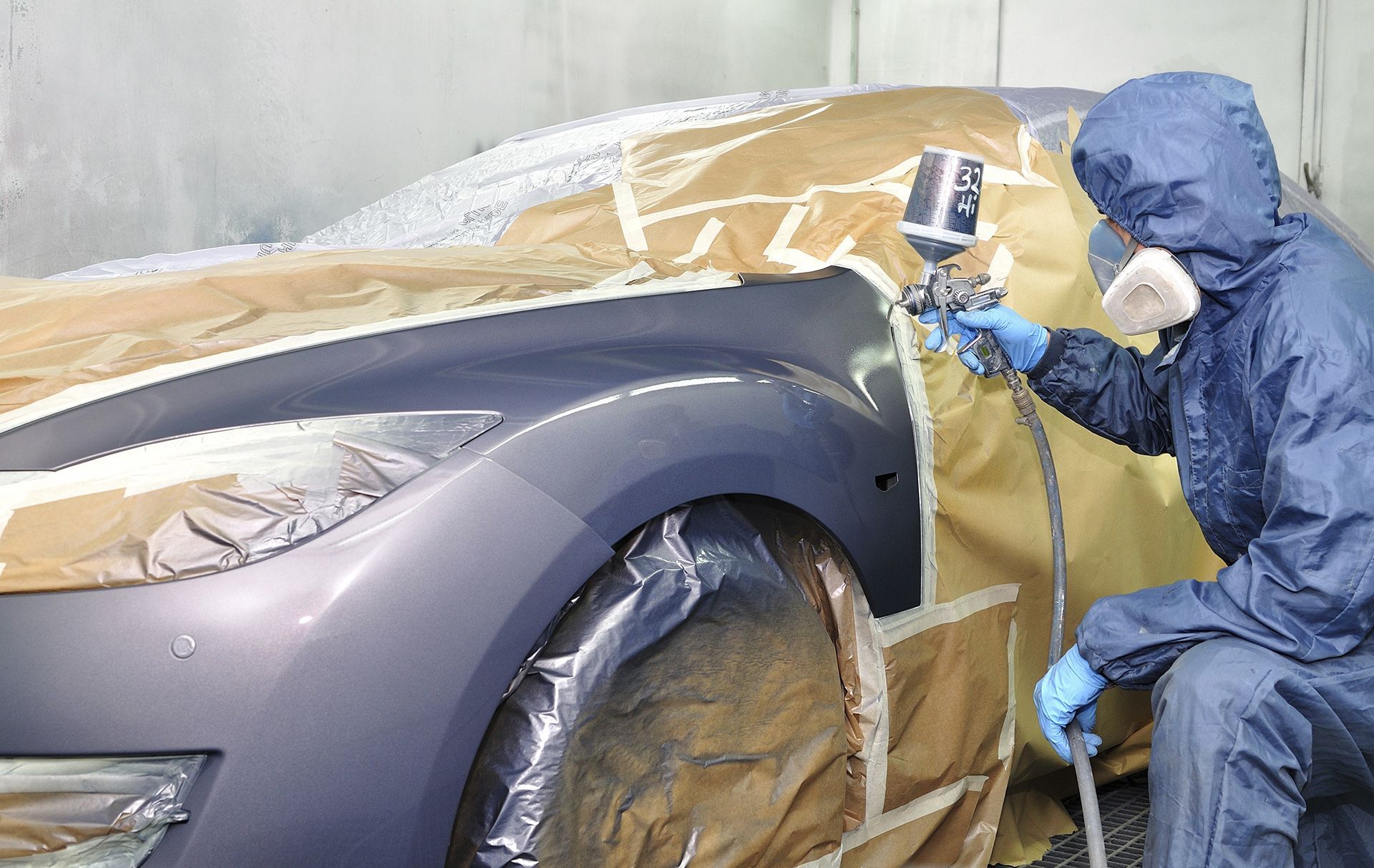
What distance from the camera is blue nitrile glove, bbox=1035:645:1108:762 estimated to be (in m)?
1.44

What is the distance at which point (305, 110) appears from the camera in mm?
3943

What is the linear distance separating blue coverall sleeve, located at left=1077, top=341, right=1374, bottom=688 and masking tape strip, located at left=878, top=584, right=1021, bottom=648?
0.89ft

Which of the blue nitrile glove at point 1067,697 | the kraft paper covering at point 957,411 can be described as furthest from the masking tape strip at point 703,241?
the blue nitrile glove at point 1067,697

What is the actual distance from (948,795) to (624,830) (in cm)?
62

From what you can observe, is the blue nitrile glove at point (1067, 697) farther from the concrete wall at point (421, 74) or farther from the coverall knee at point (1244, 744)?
the concrete wall at point (421, 74)

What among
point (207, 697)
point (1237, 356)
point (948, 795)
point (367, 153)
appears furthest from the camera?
point (367, 153)

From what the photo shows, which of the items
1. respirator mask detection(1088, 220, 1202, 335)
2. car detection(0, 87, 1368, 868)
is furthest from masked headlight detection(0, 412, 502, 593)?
respirator mask detection(1088, 220, 1202, 335)

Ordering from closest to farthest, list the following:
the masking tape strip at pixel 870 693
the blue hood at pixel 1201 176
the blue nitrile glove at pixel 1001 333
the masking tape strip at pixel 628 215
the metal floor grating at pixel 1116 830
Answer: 1. the blue hood at pixel 1201 176
2. the masking tape strip at pixel 870 693
3. the blue nitrile glove at pixel 1001 333
4. the metal floor grating at pixel 1116 830
5. the masking tape strip at pixel 628 215

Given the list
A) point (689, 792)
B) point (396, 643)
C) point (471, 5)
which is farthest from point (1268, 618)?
point (471, 5)

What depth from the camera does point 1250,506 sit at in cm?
143

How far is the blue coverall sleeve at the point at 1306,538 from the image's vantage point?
1212 millimetres

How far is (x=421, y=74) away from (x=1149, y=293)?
3588 mm

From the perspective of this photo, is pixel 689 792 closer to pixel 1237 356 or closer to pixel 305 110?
pixel 1237 356

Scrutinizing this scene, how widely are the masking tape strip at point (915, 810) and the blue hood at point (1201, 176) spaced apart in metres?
0.76
